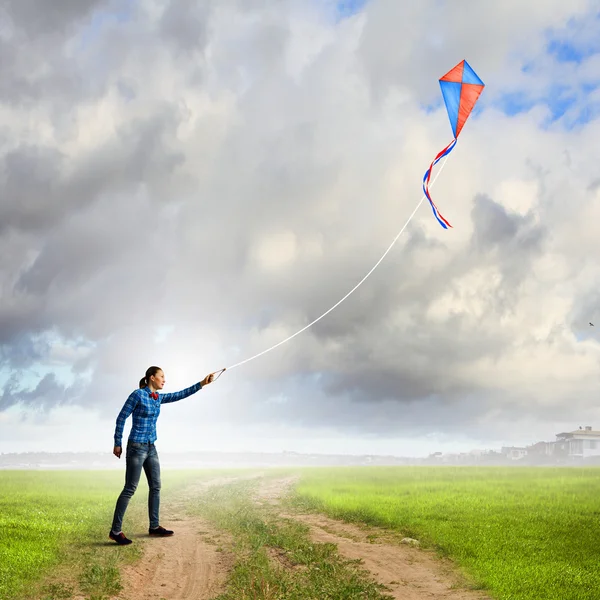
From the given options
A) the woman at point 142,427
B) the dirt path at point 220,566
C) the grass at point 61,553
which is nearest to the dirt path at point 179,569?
the dirt path at point 220,566

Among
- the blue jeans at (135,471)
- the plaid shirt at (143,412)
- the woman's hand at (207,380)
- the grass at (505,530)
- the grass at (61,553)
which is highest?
the woman's hand at (207,380)

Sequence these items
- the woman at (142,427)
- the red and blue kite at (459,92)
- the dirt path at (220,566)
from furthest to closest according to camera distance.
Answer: the red and blue kite at (459,92) → the woman at (142,427) → the dirt path at (220,566)

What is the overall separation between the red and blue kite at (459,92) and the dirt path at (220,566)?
42.7 ft

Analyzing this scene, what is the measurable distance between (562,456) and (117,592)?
4951 inches

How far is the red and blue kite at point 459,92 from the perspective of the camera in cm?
2023

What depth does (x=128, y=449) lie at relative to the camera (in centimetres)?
1468

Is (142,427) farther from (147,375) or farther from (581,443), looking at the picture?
(581,443)

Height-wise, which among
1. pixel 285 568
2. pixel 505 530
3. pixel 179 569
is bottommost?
pixel 505 530

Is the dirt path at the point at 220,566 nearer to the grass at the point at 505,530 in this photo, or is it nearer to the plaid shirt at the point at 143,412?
the grass at the point at 505,530

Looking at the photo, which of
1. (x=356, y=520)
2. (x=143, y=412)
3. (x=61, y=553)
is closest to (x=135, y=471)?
(x=143, y=412)

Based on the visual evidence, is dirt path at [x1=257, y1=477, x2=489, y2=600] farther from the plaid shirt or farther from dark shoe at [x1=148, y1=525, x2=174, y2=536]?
the plaid shirt

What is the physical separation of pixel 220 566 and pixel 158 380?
4.84 m

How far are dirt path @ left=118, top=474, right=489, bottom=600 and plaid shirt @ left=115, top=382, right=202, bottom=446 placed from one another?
9.75 ft

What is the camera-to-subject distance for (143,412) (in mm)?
14570
